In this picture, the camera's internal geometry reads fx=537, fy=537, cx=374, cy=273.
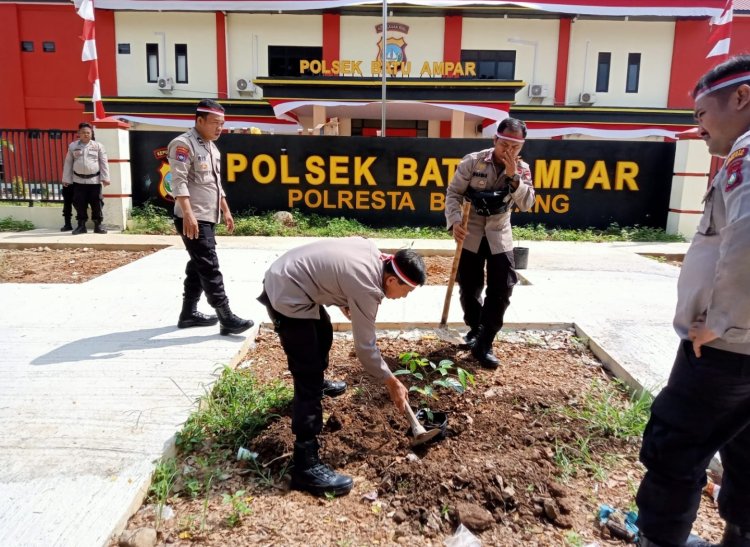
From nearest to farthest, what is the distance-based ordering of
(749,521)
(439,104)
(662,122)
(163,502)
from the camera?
(749,521)
(163,502)
(439,104)
(662,122)

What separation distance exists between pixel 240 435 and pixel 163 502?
0.60 m

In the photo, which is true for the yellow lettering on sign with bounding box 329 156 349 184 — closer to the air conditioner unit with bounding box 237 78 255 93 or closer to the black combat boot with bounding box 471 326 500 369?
the black combat boot with bounding box 471 326 500 369

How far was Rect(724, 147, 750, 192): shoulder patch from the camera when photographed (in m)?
1.64

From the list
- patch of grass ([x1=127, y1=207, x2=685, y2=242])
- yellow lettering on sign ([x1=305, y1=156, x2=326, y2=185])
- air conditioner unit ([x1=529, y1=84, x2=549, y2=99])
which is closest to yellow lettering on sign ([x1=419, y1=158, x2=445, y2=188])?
patch of grass ([x1=127, y1=207, x2=685, y2=242])

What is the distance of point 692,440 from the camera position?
72.6 inches

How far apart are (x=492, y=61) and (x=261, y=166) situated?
15.8 metres

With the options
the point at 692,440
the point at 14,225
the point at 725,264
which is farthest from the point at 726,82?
the point at 14,225

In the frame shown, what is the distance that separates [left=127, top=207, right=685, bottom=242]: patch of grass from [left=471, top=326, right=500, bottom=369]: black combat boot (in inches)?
247

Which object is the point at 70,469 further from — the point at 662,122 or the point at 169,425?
the point at 662,122

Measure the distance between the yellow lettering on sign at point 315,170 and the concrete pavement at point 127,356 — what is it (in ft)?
11.2

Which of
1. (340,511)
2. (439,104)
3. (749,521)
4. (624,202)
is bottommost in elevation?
(340,511)

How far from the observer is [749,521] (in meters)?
2.03

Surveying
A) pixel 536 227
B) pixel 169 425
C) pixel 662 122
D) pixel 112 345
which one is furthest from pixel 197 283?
pixel 662 122

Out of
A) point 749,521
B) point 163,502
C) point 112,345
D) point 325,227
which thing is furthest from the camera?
point 325,227
